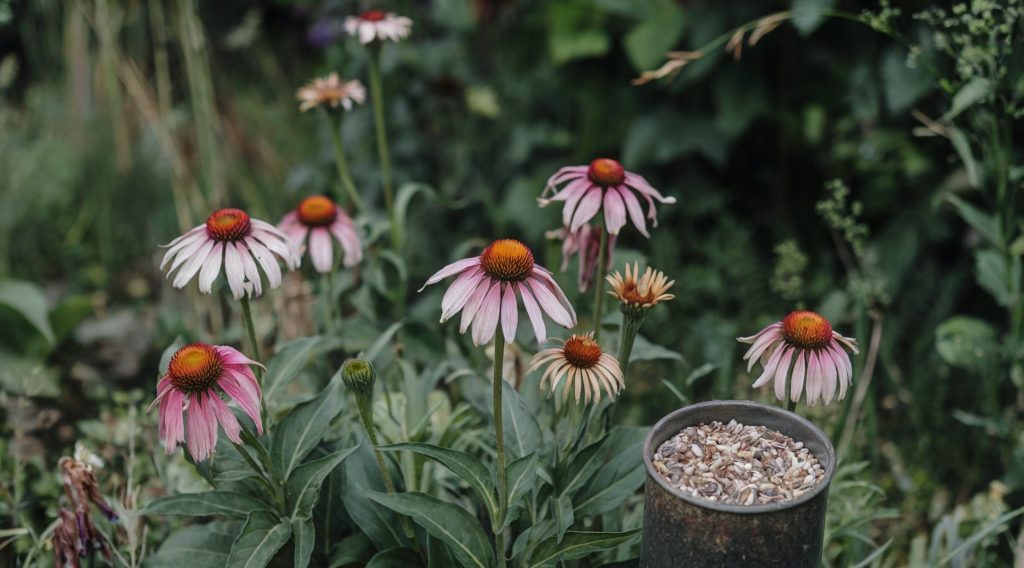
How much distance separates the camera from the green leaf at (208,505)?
1.43 meters

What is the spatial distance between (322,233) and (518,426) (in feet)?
1.79

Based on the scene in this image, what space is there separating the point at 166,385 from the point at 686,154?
2.09m

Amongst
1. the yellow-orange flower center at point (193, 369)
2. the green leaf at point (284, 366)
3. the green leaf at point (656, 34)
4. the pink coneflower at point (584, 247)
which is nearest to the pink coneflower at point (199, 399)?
the yellow-orange flower center at point (193, 369)

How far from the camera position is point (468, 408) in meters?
1.78

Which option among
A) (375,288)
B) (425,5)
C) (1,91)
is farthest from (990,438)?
(1,91)

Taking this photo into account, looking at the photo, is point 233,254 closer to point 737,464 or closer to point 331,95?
point 331,95

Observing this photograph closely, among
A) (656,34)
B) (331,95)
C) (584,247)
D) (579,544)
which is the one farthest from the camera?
(656,34)

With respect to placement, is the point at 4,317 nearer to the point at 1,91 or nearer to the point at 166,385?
the point at 166,385

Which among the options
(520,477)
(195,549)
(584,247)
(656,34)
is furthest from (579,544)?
(656,34)

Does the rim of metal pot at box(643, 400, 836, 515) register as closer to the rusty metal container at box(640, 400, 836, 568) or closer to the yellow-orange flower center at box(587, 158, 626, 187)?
the rusty metal container at box(640, 400, 836, 568)

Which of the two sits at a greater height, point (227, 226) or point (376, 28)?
point (376, 28)

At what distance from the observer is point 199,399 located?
4.11 ft

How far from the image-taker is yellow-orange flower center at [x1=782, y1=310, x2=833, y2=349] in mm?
1315

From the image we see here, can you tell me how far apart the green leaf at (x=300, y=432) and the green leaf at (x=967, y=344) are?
137 cm
